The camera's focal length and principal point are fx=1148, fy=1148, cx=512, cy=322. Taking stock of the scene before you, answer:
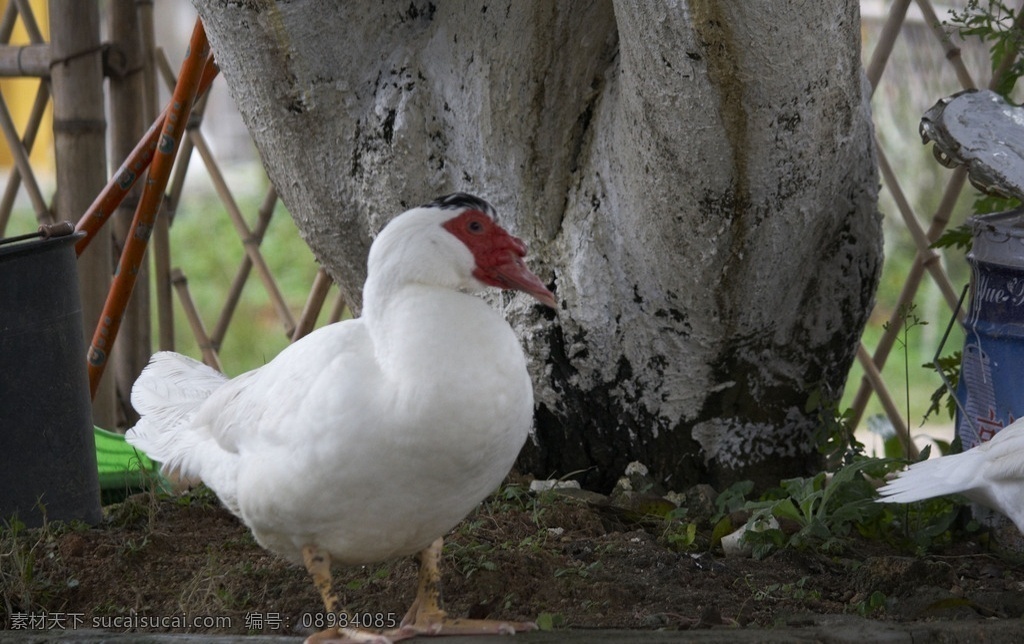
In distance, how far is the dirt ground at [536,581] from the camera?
1.80m

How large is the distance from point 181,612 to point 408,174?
3.03ft

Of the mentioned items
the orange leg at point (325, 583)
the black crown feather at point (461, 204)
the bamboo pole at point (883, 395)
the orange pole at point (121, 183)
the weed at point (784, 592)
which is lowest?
the bamboo pole at point (883, 395)

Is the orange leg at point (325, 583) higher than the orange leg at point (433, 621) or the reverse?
higher

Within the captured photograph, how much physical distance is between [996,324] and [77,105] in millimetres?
2209

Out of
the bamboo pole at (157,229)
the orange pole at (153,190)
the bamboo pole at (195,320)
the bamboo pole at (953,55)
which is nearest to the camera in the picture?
the orange pole at (153,190)

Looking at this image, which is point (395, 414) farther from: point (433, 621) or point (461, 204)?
point (433, 621)

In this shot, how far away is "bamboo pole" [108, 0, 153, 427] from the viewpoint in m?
3.08

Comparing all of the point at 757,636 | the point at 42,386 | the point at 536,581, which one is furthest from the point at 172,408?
the point at 757,636

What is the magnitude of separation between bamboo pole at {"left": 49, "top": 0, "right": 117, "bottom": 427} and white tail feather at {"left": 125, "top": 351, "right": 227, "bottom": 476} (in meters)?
0.96

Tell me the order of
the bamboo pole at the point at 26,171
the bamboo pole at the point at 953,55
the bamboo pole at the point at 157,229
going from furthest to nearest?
the bamboo pole at the point at 26,171 → the bamboo pole at the point at 157,229 → the bamboo pole at the point at 953,55

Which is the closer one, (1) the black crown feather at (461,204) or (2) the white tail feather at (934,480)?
(1) the black crown feather at (461,204)

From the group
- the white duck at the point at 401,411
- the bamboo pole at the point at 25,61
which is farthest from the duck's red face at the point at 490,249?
the bamboo pole at the point at 25,61

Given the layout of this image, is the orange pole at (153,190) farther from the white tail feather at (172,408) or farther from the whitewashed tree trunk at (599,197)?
the white tail feather at (172,408)

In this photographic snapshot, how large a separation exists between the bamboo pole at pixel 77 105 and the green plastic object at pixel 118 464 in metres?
0.23
